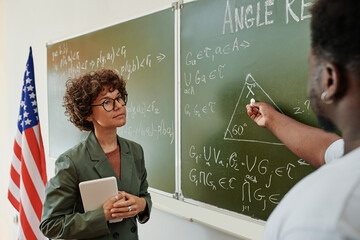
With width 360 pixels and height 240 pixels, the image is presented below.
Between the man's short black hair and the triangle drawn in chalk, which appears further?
the triangle drawn in chalk

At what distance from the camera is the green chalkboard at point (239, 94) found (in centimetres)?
153

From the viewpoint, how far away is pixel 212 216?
191cm

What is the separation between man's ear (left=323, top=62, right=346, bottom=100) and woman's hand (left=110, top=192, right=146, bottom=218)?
1.16 m

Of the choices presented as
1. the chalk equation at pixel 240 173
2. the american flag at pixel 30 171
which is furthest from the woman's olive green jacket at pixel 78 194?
the american flag at pixel 30 171

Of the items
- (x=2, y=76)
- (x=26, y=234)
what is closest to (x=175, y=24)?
(x=26, y=234)

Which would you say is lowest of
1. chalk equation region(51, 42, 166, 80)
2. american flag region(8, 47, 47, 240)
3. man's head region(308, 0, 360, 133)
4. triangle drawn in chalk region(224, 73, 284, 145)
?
american flag region(8, 47, 47, 240)

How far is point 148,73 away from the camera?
2277 mm

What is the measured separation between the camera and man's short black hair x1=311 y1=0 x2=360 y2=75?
24.3 inches

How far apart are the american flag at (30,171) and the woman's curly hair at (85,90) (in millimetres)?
1082

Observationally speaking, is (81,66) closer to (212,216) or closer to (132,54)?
(132,54)

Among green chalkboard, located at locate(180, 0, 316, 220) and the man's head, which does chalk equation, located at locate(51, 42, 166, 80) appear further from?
the man's head

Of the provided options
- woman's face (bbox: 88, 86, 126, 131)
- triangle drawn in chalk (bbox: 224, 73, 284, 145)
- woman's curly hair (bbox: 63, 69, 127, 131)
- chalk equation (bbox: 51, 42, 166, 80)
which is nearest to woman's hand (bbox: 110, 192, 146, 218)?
woman's face (bbox: 88, 86, 126, 131)

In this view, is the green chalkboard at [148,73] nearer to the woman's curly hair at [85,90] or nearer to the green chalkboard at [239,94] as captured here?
the green chalkboard at [239,94]

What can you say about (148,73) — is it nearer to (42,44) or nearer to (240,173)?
(240,173)
